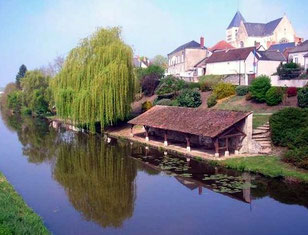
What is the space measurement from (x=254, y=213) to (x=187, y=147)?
9.78 m

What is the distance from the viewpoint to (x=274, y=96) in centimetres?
2878

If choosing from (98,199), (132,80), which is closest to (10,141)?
(132,80)

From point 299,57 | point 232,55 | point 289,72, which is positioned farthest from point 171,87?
point 299,57

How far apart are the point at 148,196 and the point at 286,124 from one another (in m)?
10.6

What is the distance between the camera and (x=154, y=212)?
44.2 feet

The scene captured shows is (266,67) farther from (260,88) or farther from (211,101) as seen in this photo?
(260,88)

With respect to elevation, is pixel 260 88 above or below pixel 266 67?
below

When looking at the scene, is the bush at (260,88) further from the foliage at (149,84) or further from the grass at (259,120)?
the foliage at (149,84)

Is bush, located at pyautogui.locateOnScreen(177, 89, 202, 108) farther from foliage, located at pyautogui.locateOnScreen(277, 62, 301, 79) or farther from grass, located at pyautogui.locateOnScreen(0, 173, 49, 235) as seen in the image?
grass, located at pyautogui.locateOnScreen(0, 173, 49, 235)

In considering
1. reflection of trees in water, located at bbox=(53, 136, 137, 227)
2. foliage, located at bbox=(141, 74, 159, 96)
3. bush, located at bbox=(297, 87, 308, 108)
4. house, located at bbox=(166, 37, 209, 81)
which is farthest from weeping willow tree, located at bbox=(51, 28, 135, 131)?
house, located at bbox=(166, 37, 209, 81)

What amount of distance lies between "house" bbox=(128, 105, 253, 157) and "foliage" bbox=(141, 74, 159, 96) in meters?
18.5

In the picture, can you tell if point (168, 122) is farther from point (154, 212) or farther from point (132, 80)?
point (154, 212)

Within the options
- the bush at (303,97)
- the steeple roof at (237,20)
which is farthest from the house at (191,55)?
the bush at (303,97)

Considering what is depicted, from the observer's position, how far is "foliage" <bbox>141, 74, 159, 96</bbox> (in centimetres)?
4595
